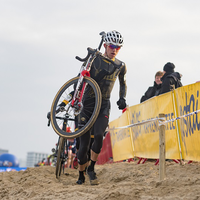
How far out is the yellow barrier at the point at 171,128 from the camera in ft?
21.3

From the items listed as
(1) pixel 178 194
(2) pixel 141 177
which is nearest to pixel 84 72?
(2) pixel 141 177

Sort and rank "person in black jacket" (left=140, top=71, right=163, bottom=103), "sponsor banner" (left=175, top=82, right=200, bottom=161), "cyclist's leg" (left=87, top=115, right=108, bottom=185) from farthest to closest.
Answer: "person in black jacket" (left=140, top=71, right=163, bottom=103) → "sponsor banner" (left=175, top=82, right=200, bottom=161) → "cyclist's leg" (left=87, top=115, right=108, bottom=185)

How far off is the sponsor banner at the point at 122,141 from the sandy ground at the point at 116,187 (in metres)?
2.96

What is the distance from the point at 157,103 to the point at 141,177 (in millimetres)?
2401

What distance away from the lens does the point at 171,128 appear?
7.49m

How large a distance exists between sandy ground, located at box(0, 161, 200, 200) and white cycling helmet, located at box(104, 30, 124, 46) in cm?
233

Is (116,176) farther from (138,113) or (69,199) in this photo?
(138,113)

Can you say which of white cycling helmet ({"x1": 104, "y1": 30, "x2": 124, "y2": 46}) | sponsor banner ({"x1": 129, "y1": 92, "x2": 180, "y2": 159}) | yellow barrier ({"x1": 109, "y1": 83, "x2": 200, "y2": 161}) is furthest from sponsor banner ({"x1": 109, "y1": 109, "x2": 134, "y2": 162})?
white cycling helmet ({"x1": 104, "y1": 30, "x2": 124, "y2": 46})

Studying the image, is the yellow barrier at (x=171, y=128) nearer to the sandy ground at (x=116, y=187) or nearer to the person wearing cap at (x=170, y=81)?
the person wearing cap at (x=170, y=81)

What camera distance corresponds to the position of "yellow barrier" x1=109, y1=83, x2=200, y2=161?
21.3 feet

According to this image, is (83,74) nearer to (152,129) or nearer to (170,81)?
(170,81)

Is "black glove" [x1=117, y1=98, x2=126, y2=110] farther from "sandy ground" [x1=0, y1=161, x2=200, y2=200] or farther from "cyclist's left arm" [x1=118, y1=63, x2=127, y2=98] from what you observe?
"sandy ground" [x1=0, y1=161, x2=200, y2=200]

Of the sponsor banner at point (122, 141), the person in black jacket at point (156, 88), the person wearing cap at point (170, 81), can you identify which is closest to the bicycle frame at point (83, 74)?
the person wearing cap at point (170, 81)

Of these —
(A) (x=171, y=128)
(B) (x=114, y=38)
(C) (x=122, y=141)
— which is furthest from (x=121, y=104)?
(C) (x=122, y=141)
